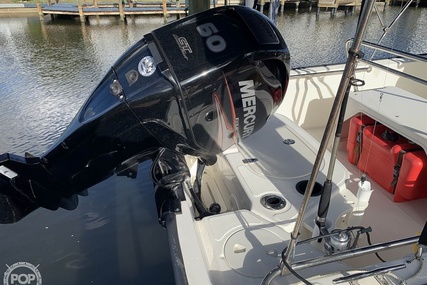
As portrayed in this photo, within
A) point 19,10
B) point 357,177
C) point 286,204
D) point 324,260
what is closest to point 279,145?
point 286,204

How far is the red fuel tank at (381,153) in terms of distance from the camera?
2117 mm

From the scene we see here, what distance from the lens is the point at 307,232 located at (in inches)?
66.6

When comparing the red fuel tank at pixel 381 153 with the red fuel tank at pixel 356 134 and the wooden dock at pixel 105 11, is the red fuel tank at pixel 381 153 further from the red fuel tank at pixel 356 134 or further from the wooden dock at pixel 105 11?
the wooden dock at pixel 105 11

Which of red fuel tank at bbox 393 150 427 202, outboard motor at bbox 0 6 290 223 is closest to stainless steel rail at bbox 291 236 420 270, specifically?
outboard motor at bbox 0 6 290 223

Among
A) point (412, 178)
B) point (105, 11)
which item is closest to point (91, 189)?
point (412, 178)

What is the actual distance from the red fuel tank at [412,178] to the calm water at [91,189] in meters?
1.62

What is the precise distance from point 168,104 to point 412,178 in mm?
1537

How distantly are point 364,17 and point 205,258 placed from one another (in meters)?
1.07

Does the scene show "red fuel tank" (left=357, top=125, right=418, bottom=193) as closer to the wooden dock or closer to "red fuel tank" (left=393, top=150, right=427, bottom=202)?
"red fuel tank" (left=393, top=150, right=427, bottom=202)

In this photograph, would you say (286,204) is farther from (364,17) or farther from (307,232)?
(364,17)

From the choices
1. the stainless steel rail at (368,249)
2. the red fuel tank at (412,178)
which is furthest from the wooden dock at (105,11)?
the stainless steel rail at (368,249)

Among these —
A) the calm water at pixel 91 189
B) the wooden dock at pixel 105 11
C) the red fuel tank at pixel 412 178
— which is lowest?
the calm water at pixel 91 189

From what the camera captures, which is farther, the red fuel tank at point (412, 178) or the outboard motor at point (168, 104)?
the red fuel tank at point (412, 178)

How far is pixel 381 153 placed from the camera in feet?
7.20
